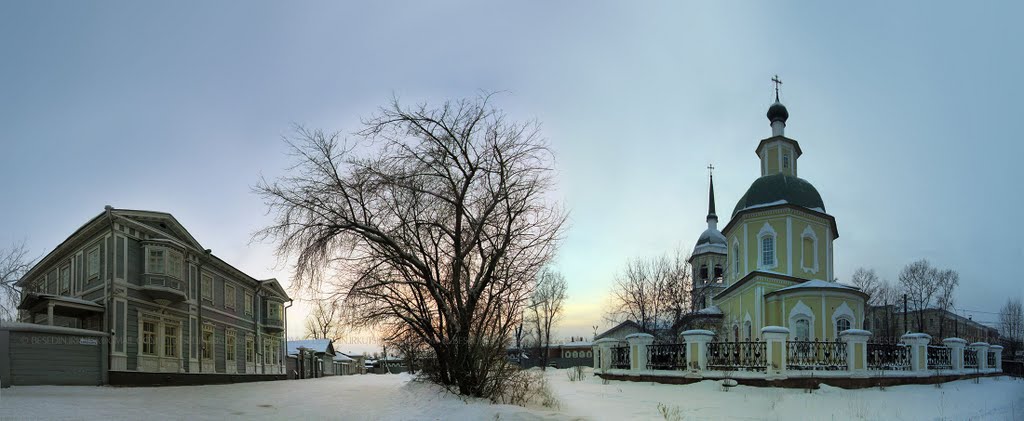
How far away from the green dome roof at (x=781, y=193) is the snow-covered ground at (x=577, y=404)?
535 inches

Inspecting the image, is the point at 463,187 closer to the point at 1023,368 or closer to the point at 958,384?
the point at 958,384

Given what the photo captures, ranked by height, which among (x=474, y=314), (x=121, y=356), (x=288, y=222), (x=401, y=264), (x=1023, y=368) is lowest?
(x=1023, y=368)

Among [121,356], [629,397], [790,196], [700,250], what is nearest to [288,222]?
[629,397]

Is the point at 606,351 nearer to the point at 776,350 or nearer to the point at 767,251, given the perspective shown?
the point at 776,350

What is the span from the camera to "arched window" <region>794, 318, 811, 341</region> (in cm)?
2741

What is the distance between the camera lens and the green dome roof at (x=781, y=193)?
3092 centimetres

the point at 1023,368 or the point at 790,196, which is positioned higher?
the point at 790,196

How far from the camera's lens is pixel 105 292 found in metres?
21.0

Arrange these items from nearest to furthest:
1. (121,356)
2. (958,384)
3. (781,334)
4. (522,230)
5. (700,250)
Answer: (522,230) → (781,334) → (958,384) → (121,356) → (700,250)

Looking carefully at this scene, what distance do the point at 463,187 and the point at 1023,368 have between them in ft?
92.9

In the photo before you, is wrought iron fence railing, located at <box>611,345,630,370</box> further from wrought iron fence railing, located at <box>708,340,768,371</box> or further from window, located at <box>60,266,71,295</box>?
window, located at <box>60,266,71,295</box>

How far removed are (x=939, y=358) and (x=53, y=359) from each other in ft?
82.7

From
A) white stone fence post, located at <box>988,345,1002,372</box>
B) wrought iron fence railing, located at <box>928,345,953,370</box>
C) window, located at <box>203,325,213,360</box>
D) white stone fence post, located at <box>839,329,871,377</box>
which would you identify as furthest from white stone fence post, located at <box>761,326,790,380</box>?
window, located at <box>203,325,213,360</box>

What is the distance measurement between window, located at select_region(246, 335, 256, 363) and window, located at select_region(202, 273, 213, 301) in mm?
6397
